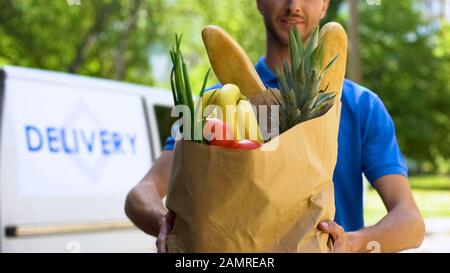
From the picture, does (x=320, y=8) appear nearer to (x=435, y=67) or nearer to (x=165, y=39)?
(x=165, y=39)

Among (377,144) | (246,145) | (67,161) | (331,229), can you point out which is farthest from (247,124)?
(67,161)

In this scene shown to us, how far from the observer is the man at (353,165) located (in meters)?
2.13

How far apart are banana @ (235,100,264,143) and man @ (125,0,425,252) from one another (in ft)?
1.86

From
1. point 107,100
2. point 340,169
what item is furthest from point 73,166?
point 340,169

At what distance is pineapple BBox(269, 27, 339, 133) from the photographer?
162cm

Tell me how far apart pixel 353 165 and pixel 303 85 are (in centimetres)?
79

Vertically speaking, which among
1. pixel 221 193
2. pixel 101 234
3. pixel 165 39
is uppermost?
pixel 221 193

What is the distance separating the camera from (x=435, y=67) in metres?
33.6

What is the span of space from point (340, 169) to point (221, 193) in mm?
881

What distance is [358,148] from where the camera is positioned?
7.73 ft

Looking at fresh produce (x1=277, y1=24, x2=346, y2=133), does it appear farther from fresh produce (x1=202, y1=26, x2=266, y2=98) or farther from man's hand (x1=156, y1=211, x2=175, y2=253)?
man's hand (x1=156, y1=211, x2=175, y2=253)

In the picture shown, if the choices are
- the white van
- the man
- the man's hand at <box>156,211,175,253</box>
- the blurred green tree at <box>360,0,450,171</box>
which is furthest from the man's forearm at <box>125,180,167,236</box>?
the blurred green tree at <box>360,0,450,171</box>

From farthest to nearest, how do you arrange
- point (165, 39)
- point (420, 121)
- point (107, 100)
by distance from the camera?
1. point (420, 121)
2. point (165, 39)
3. point (107, 100)

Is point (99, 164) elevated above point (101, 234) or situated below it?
above
